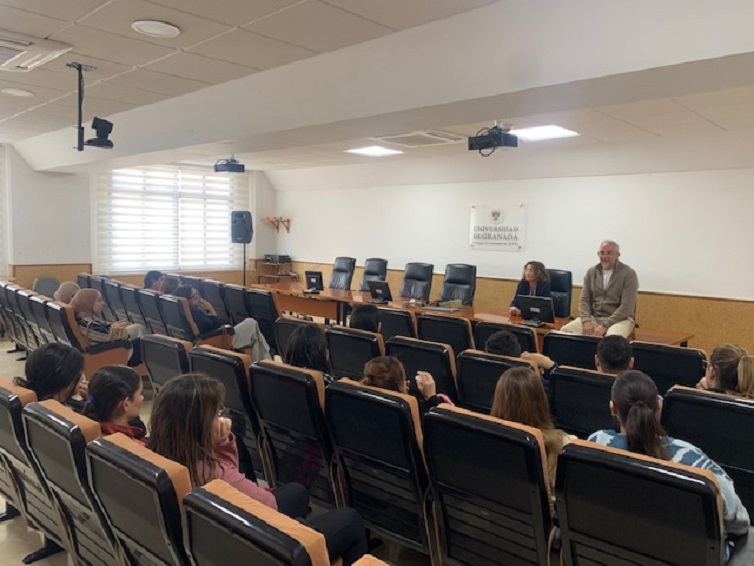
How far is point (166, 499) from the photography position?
4.76 feet

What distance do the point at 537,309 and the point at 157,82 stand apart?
4.14m

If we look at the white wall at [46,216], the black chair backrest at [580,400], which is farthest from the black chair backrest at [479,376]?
the white wall at [46,216]

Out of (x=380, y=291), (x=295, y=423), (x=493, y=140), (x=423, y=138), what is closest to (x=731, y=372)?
(x=295, y=423)

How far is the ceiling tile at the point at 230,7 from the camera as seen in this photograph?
3.29 m

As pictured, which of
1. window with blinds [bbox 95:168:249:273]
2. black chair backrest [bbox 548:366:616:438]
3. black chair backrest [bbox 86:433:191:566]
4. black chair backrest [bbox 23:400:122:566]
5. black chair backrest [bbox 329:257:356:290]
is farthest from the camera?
window with blinds [bbox 95:168:249:273]

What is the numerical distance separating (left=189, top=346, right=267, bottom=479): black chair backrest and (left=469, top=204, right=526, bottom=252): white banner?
637 centimetres

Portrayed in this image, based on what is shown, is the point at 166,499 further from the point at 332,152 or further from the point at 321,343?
the point at 332,152

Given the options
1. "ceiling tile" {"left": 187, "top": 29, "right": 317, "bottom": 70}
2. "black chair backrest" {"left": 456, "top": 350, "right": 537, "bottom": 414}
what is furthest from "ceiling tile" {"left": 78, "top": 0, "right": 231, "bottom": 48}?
"black chair backrest" {"left": 456, "top": 350, "right": 537, "bottom": 414}

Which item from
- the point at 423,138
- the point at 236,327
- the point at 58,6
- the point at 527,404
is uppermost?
the point at 58,6

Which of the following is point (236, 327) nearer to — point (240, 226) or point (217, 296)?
point (217, 296)

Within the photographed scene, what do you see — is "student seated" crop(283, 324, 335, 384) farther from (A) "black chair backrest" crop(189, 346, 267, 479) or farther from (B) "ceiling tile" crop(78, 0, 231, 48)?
(B) "ceiling tile" crop(78, 0, 231, 48)

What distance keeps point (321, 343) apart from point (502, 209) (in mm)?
6053

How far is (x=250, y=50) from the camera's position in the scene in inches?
166

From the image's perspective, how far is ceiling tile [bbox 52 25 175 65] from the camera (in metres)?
3.87
